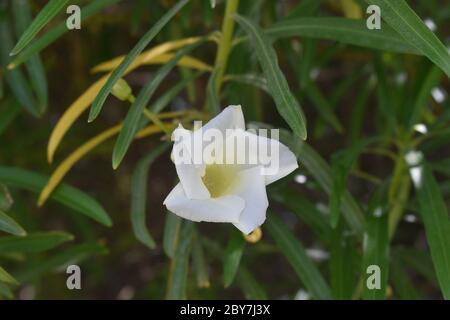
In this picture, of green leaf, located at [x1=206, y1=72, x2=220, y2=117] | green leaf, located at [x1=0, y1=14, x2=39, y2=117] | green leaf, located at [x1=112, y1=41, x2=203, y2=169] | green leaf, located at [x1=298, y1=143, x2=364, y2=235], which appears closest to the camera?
green leaf, located at [x1=112, y1=41, x2=203, y2=169]

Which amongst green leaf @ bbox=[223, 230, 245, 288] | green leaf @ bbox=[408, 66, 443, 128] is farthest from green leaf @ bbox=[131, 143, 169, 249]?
green leaf @ bbox=[408, 66, 443, 128]

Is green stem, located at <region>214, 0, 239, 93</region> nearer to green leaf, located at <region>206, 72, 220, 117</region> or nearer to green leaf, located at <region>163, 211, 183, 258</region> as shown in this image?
green leaf, located at <region>206, 72, 220, 117</region>

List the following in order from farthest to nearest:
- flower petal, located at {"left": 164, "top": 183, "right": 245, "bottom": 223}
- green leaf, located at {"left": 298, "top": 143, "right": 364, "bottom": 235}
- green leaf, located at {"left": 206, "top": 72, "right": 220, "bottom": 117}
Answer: green leaf, located at {"left": 298, "top": 143, "right": 364, "bottom": 235}
green leaf, located at {"left": 206, "top": 72, "right": 220, "bottom": 117}
flower petal, located at {"left": 164, "top": 183, "right": 245, "bottom": 223}

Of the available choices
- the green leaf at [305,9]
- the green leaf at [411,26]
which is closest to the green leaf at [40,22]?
the green leaf at [411,26]

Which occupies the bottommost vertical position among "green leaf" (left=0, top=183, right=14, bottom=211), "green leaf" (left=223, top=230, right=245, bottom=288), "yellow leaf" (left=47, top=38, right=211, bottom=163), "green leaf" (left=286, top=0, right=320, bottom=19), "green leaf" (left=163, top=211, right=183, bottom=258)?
"green leaf" (left=223, top=230, right=245, bottom=288)

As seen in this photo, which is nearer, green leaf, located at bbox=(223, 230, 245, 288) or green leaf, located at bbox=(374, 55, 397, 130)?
green leaf, located at bbox=(223, 230, 245, 288)

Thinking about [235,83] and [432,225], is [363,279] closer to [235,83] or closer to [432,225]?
[432,225]

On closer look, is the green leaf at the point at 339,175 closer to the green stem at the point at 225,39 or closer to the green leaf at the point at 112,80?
the green stem at the point at 225,39
